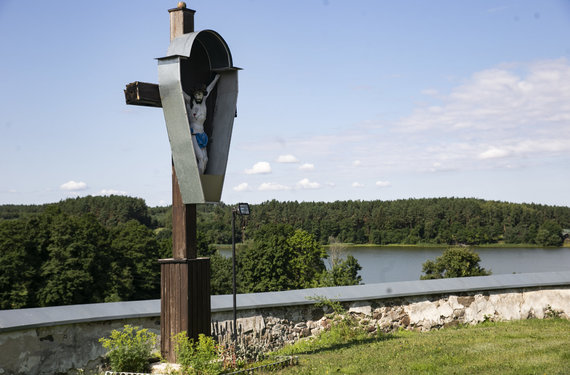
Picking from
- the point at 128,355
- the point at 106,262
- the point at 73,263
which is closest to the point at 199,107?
the point at 128,355

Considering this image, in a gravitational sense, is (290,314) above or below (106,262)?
below

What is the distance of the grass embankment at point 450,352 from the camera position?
7.05 meters

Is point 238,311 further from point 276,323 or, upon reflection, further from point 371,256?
point 371,256

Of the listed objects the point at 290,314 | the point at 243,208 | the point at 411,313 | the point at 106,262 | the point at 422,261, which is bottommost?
the point at 422,261

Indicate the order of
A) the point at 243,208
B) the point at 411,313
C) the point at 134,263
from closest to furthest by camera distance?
the point at 243,208 < the point at 411,313 < the point at 134,263

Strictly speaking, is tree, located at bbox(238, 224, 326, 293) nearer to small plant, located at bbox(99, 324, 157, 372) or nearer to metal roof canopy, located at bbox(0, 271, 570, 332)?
metal roof canopy, located at bbox(0, 271, 570, 332)

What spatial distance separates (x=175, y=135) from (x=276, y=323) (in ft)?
14.9

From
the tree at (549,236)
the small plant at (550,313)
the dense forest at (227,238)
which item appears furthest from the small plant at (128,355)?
the tree at (549,236)

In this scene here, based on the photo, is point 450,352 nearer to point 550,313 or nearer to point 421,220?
point 550,313

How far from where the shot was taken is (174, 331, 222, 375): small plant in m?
6.66

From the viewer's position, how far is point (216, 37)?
7777mm

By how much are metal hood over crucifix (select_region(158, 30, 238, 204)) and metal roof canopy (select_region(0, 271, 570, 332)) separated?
243 cm

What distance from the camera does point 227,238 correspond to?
2293 inches

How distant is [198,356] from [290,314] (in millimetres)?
3998
